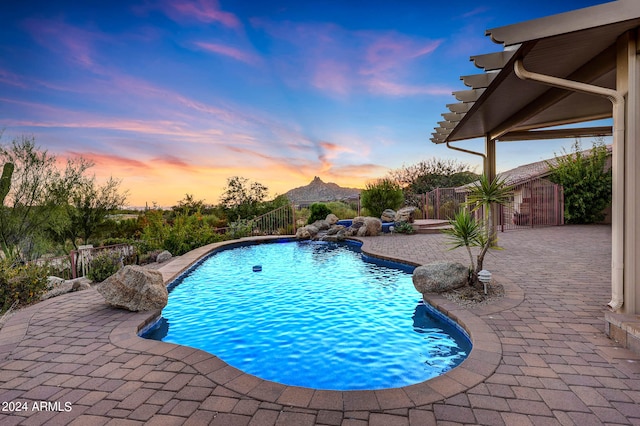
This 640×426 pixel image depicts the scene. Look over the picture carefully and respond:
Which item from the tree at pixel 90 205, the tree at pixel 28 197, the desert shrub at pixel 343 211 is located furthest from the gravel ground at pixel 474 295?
the tree at pixel 90 205

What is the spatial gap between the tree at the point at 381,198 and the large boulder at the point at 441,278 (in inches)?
419

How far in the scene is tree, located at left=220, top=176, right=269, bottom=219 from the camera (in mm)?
15539

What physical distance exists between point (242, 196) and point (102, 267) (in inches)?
346

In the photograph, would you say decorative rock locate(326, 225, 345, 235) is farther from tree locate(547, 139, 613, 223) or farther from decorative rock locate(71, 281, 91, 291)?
tree locate(547, 139, 613, 223)

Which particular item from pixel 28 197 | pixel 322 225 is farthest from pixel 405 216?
pixel 28 197

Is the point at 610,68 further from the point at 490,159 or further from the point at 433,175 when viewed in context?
the point at 433,175

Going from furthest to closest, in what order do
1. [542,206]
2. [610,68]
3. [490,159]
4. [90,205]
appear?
[542,206], [90,205], [490,159], [610,68]

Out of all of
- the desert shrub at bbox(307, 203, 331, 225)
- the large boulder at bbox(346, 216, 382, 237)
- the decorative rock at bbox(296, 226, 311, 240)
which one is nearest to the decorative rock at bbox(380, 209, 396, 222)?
the large boulder at bbox(346, 216, 382, 237)

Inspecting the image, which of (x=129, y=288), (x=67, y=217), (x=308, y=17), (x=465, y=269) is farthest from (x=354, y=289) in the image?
(x=67, y=217)

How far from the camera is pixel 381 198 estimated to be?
1588 centimetres

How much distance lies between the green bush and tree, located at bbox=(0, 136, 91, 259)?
413 cm

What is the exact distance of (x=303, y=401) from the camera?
2.25 metres

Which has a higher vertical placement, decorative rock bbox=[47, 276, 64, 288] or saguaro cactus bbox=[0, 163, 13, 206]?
saguaro cactus bbox=[0, 163, 13, 206]

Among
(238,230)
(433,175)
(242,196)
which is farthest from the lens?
(433,175)
